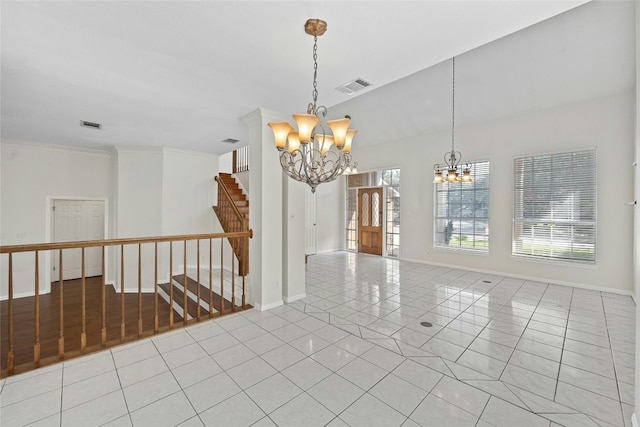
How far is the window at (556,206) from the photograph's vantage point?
14.8 ft

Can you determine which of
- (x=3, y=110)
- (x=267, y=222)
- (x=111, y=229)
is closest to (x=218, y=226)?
(x=111, y=229)

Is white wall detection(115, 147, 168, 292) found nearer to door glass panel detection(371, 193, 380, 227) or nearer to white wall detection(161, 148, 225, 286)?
white wall detection(161, 148, 225, 286)

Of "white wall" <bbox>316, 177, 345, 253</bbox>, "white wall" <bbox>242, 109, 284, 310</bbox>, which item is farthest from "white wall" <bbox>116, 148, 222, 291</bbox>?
"white wall" <bbox>316, 177, 345, 253</bbox>

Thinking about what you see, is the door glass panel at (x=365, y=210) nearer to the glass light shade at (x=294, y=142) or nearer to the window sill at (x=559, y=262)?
the window sill at (x=559, y=262)

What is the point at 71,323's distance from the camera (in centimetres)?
367

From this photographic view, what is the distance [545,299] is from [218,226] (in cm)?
642

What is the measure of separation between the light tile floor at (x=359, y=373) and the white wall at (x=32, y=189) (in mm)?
4240

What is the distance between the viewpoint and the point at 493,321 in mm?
3244

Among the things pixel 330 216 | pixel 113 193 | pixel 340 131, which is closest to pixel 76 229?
pixel 113 193

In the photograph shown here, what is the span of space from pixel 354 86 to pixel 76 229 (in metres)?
7.12

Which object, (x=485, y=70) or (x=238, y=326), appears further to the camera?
(x=485, y=70)

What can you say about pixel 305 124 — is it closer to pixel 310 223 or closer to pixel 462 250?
pixel 462 250

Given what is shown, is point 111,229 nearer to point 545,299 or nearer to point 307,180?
point 307,180

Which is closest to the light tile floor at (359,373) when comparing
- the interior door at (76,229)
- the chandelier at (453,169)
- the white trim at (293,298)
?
the white trim at (293,298)
